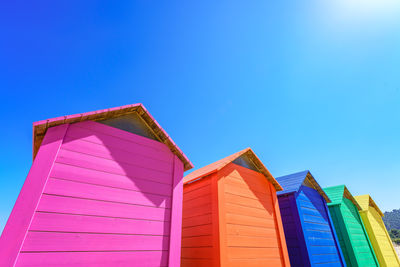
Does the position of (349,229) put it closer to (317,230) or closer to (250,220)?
(317,230)

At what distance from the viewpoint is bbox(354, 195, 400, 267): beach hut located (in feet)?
37.7

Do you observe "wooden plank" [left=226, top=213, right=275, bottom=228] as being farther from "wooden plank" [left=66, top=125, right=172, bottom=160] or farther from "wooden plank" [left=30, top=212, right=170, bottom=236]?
"wooden plank" [left=66, top=125, right=172, bottom=160]

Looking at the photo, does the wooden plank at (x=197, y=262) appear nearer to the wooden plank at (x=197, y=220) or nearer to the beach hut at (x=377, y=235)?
the wooden plank at (x=197, y=220)

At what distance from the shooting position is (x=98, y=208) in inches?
147

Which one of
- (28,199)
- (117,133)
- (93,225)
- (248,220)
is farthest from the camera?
(248,220)

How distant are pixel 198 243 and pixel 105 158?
3.45 meters

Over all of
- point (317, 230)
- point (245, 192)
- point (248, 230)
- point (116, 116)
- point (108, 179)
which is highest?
point (116, 116)

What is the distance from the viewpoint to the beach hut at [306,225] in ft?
24.2

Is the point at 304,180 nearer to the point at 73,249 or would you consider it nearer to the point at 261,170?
the point at 261,170

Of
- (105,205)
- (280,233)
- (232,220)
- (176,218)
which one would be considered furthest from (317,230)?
(105,205)

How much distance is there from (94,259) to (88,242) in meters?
0.29

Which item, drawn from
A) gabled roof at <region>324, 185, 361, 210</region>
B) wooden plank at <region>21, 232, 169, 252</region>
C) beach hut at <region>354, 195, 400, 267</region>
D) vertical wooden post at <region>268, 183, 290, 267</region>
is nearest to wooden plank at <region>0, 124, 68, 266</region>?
wooden plank at <region>21, 232, 169, 252</region>

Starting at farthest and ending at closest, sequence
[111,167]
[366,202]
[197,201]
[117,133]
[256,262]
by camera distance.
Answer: [366,202], [197,201], [256,262], [117,133], [111,167]

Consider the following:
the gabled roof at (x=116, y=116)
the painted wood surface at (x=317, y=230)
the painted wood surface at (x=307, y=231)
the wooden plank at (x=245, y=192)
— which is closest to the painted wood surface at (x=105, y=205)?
the gabled roof at (x=116, y=116)
